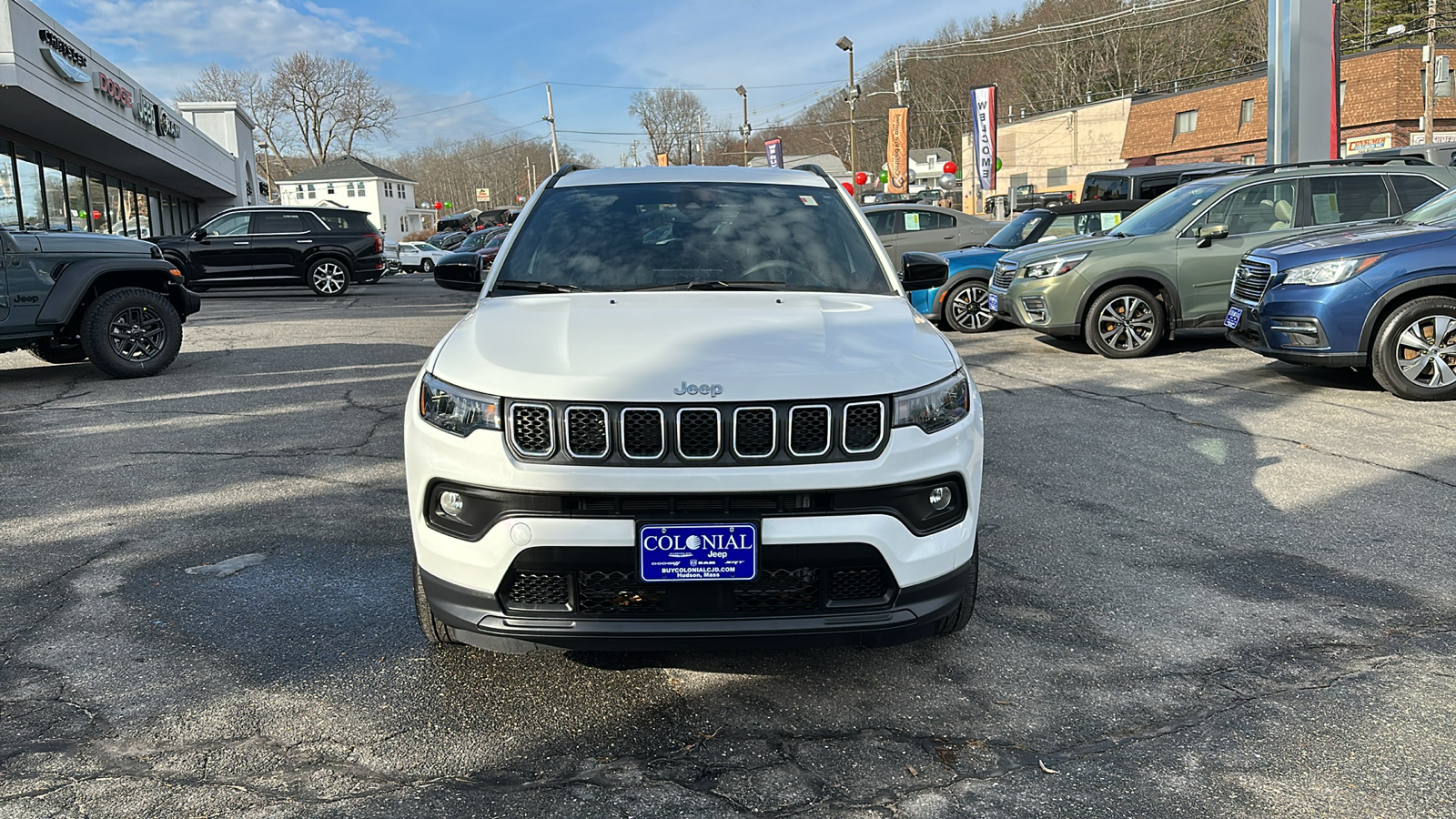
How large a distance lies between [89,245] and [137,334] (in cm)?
88

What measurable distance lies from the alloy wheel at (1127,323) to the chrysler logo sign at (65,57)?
17261 millimetres

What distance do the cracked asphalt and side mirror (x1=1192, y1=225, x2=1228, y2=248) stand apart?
14.2 ft

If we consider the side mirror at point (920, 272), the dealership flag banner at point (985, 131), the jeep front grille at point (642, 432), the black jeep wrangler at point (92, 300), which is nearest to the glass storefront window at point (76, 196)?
the black jeep wrangler at point (92, 300)

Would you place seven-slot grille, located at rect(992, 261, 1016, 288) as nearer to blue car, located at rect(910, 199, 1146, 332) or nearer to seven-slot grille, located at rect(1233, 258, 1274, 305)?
blue car, located at rect(910, 199, 1146, 332)

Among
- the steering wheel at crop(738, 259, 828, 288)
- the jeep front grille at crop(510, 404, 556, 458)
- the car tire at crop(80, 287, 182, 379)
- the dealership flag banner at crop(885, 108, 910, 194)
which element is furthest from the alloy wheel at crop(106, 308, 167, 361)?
the dealership flag banner at crop(885, 108, 910, 194)

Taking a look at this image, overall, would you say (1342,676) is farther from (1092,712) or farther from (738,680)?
(738,680)

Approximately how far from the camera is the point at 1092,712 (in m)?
3.12

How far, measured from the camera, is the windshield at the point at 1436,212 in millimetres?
8062

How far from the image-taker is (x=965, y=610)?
3393 mm

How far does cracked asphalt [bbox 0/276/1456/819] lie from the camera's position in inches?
107

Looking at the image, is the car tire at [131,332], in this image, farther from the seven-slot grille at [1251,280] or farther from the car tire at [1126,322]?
the seven-slot grille at [1251,280]

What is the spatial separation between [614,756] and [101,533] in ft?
11.2

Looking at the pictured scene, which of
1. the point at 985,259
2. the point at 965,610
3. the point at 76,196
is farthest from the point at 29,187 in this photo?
the point at 965,610

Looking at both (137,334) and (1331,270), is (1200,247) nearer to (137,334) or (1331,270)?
(1331,270)
